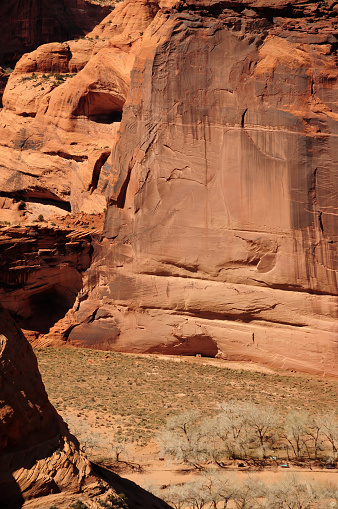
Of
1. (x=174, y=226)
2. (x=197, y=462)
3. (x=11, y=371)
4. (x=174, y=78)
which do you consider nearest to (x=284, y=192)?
(x=174, y=226)

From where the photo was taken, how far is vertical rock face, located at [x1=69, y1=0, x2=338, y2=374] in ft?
82.7

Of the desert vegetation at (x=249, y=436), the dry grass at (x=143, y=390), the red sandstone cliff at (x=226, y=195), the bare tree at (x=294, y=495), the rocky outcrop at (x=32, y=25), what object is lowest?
the bare tree at (x=294, y=495)

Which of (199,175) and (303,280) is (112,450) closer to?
(303,280)

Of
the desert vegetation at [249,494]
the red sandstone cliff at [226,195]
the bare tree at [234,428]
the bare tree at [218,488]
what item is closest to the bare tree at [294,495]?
the desert vegetation at [249,494]

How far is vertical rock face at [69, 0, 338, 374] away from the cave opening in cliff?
2814mm

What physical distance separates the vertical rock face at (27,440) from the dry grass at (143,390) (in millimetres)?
7934

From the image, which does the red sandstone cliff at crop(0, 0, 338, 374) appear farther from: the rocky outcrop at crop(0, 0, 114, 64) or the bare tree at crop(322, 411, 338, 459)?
the rocky outcrop at crop(0, 0, 114, 64)

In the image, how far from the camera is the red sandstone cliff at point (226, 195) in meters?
25.2

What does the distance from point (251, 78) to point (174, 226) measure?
7.19 meters

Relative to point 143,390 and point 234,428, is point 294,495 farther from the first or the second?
point 143,390

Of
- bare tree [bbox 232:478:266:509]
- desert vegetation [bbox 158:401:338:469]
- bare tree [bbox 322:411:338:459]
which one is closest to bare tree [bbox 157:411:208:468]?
desert vegetation [bbox 158:401:338:469]

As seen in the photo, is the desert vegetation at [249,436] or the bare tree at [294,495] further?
the desert vegetation at [249,436]

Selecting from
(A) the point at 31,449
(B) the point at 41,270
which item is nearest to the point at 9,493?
(A) the point at 31,449

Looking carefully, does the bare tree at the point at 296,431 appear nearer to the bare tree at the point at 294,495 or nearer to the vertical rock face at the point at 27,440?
the bare tree at the point at 294,495
